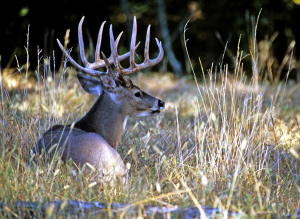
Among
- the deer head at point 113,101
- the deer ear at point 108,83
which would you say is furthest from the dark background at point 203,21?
the deer ear at point 108,83

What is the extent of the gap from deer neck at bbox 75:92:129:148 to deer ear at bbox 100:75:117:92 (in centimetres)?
8

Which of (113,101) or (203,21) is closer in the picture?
(113,101)

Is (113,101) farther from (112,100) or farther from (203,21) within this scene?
(203,21)

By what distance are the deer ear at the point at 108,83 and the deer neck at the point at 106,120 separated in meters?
0.08

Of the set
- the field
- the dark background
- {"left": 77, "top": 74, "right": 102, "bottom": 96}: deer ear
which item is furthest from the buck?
the dark background

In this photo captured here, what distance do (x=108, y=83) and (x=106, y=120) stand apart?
0.38 meters

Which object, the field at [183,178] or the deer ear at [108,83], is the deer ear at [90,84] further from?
the field at [183,178]

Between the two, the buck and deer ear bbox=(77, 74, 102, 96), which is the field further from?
deer ear bbox=(77, 74, 102, 96)

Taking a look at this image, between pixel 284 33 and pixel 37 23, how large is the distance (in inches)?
428

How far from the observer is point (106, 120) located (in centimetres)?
438

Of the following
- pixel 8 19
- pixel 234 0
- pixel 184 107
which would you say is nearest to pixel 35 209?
pixel 184 107

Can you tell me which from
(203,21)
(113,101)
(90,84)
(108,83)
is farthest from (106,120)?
(203,21)

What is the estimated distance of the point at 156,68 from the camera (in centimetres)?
1686

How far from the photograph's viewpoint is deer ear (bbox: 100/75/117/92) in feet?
14.2
